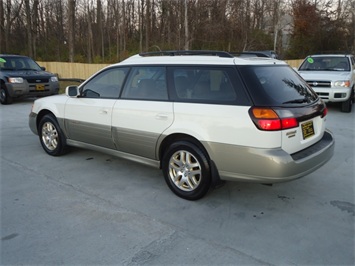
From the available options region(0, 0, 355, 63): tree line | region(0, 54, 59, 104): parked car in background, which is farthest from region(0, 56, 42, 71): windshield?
region(0, 0, 355, 63): tree line

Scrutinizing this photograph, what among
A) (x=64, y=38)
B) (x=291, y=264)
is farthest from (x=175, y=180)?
(x=64, y=38)

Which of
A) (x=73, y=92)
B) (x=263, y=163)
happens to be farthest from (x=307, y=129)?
(x=73, y=92)

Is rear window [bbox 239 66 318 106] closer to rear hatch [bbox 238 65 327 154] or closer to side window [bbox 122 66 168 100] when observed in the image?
rear hatch [bbox 238 65 327 154]

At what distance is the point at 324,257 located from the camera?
2.63 m

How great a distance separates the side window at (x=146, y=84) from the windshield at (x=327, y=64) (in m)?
7.72

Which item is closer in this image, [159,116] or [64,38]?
[159,116]

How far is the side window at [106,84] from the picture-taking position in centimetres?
436

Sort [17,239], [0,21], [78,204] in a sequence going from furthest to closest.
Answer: [0,21] → [78,204] → [17,239]

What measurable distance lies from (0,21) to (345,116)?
35130 millimetres

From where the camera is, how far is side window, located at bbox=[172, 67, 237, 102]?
10.9 feet

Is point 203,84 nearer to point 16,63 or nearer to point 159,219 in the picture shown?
point 159,219

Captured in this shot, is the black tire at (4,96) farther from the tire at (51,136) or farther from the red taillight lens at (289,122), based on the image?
the red taillight lens at (289,122)

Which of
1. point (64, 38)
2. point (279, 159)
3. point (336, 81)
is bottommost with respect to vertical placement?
point (279, 159)

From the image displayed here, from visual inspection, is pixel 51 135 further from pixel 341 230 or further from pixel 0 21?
pixel 0 21
